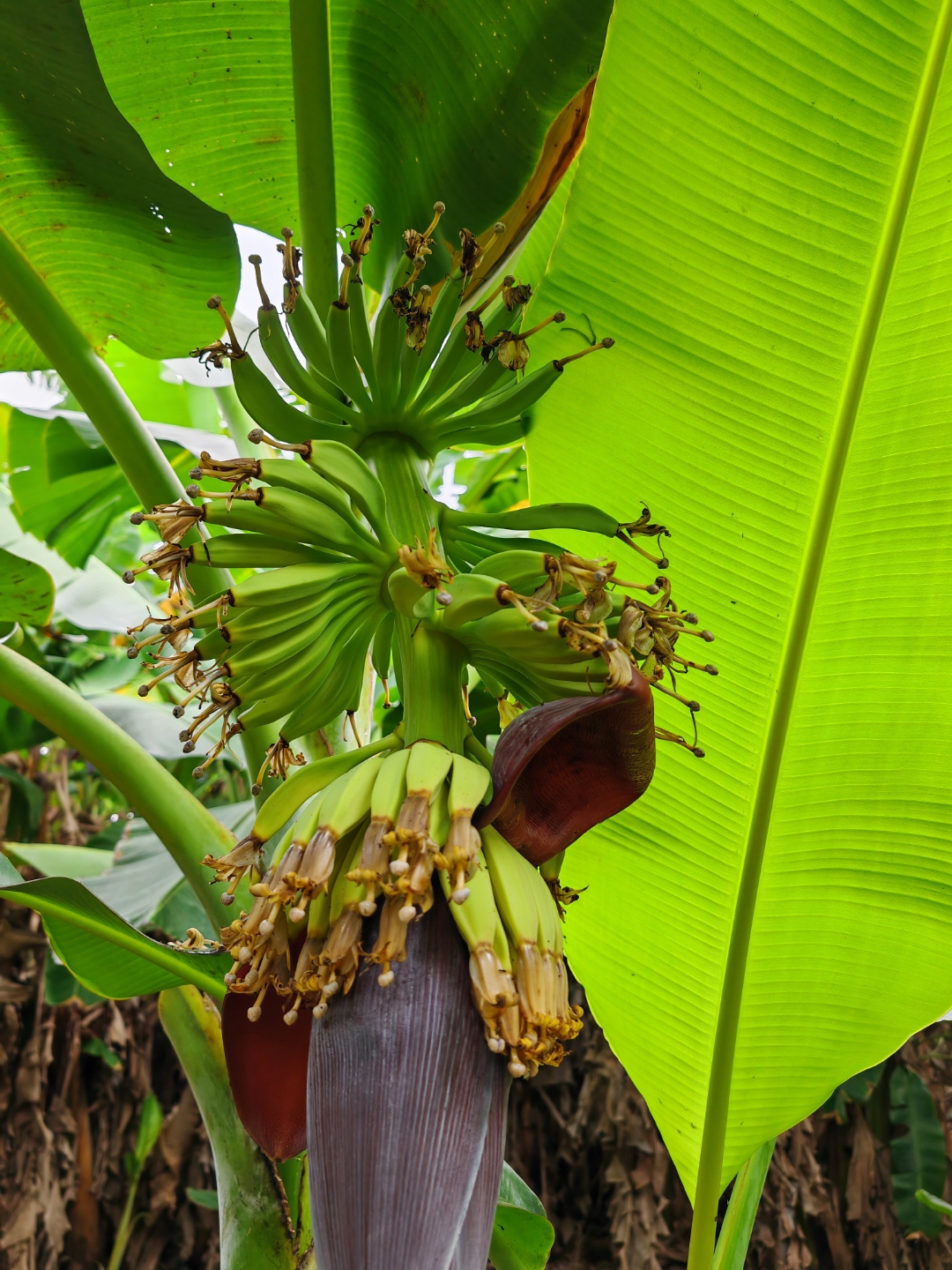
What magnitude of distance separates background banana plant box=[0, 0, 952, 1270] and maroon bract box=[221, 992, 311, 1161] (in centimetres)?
21

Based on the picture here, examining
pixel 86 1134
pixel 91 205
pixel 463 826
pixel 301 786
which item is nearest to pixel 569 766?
pixel 463 826

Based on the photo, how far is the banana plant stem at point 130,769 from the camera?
76 centimetres

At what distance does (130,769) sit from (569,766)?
0.47 meters

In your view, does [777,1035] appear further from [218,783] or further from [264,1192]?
[218,783]

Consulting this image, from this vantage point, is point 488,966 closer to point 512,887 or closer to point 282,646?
point 512,887

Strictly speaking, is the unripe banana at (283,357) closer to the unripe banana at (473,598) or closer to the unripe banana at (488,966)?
the unripe banana at (473,598)

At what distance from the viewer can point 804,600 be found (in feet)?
2.04

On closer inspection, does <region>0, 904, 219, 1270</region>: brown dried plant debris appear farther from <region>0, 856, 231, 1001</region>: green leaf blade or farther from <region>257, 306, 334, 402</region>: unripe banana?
<region>257, 306, 334, 402</region>: unripe banana

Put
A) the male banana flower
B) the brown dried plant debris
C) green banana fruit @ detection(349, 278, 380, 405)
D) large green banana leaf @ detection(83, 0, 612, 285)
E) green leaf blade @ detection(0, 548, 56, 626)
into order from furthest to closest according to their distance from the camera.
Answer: the brown dried plant debris → green leaf blade @ detection(0, 548, 56, 626) → large green banana leaf @ detection(83, 0, 612, 285) → green banana fruit @ detection(349, 278, 380, 405) → the male banana flower

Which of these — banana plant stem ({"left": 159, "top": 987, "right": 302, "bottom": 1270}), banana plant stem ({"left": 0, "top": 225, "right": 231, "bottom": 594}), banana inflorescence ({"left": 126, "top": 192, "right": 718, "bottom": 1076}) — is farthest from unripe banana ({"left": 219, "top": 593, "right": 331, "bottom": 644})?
banana plant stem ({"left": 159, "top": 987, "right": 302, "bottom": 1270})

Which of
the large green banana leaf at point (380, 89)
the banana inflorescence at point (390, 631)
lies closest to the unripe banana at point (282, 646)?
the banana inflorescence at point (390, 631)

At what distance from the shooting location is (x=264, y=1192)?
27.2 inches

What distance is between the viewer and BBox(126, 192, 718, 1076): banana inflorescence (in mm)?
429

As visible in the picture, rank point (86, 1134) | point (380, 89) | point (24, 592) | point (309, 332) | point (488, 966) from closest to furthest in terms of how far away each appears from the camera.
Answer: point (488, 966) < point (309, 332) < point (380, 89) < point (24, 592) < point (86, 1134)
